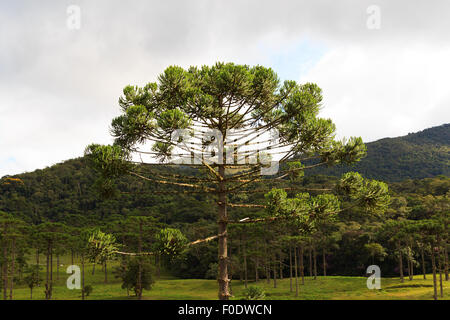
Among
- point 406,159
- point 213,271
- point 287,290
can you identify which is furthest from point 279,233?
point 406,159

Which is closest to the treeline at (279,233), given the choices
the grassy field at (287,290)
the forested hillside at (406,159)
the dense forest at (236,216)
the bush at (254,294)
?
the dense forest at (236,216)

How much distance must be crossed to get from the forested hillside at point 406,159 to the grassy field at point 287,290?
7861 centimetres

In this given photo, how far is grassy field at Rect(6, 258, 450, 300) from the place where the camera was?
34244 millimetres

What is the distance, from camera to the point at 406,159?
135m

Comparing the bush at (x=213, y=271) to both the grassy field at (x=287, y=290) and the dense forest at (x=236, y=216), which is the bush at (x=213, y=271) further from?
the grassy field at (x=287, y=290)

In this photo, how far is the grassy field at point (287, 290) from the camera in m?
34.2

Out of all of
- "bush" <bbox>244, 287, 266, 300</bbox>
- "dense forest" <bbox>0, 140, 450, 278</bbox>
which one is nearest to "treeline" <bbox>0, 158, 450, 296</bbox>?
"dense forest" <bbox>0, 140, 450, 278</bbox>

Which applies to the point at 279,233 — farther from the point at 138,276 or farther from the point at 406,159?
the point at 406,159

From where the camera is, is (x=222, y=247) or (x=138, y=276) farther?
(x=138, y=276)

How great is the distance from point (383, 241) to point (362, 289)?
1428cm

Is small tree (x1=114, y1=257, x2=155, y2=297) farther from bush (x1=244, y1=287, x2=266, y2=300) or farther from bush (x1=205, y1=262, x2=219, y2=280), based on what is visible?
bush (x1=244, y1=287, x2=266, y2=300)

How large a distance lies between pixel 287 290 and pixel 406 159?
115732mm
